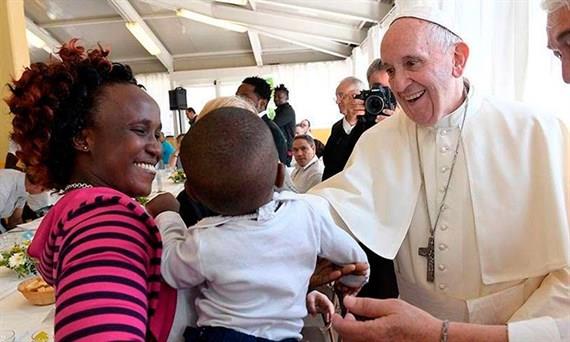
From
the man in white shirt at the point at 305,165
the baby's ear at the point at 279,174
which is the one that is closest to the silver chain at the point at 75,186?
the baby's ear at the point at 279,174

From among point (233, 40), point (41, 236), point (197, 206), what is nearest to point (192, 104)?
point (233, 40)

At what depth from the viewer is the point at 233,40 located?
37.1ft

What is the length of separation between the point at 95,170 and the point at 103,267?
313 millimetres

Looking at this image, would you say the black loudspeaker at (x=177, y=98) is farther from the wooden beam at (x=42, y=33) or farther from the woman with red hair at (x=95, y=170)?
the woman with red hair at (x=95, y=170)

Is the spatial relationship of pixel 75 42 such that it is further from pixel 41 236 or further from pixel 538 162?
pixel 538 162

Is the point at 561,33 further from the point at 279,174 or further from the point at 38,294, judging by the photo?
the point at 38,294

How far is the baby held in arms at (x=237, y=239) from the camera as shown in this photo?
919 millimetres

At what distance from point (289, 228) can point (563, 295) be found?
0.88m

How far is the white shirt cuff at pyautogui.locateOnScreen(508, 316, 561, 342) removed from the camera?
1135mm

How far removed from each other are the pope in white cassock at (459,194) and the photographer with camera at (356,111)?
394mm

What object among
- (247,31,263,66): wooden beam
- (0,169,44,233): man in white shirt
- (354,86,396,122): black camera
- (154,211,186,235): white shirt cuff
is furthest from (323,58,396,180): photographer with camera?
(247,31,263,66): wooden beam

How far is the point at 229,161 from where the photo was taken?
0.93m

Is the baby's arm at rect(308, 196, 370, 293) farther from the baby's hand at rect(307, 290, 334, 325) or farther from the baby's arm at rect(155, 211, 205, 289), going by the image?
the baby's arm at rect(155, 211, 205, 289)

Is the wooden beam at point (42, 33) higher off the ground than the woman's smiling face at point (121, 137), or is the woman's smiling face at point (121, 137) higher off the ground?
the wooden beam at point (42, 33)
